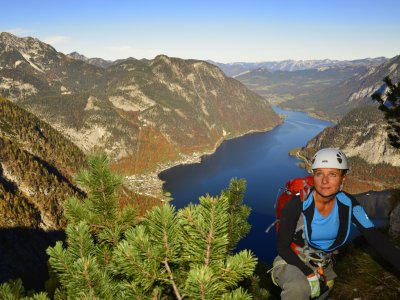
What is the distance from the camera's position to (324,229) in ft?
19.0

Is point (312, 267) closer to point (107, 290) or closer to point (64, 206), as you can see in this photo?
point (107, 290)

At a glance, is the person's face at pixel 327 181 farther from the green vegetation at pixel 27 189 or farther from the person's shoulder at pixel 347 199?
the green vegetation at pixel 27 189

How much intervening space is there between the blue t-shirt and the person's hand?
689 mm

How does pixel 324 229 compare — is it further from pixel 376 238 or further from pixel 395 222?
pixel 395 222

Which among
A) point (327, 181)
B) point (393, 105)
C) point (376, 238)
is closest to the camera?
point (376, 238)

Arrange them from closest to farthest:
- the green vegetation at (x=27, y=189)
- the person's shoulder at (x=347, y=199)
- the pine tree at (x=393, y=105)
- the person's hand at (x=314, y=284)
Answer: the person's hand at (x=314, y=284), the person's shoulder at (x=347, y=199), the pine tree at (x=393, y=105), the green vegetation at (x=27, y=189)

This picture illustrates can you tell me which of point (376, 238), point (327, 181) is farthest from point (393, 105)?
point (376, 238)

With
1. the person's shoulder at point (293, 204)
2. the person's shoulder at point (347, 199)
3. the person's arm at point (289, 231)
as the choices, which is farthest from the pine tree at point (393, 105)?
the person's arm at point (289, 231)

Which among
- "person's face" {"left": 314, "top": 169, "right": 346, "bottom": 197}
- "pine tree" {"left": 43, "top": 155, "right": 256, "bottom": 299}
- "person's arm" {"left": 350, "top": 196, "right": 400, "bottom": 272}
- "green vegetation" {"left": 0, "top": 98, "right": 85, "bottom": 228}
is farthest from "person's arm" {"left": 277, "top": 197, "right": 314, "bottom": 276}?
"green vegetation" {"left": 0, "top": 98, "right": 85, "bottom": 228}

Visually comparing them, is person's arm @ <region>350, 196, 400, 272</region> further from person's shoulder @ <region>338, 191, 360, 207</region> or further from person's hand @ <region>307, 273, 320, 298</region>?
person's hand @ <region>307, 273, 320, 298</region>

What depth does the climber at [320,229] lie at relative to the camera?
5.47 metres

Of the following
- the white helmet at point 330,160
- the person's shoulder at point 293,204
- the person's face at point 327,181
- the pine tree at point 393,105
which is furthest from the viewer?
the pine tree at point 393,105

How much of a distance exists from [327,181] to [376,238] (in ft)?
4.25

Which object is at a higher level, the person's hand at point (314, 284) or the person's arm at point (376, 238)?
the person's arm at point (376, 238)
